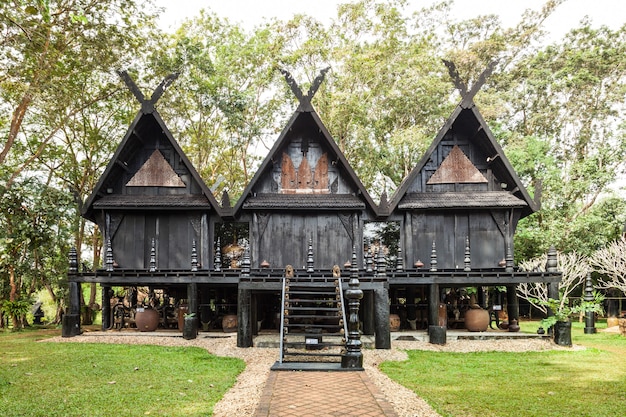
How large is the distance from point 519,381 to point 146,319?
10937 mm

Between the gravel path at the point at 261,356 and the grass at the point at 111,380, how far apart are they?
28 centimetres

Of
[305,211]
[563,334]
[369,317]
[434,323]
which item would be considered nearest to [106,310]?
[305,211]

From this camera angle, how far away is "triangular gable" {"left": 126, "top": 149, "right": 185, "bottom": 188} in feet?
56.1

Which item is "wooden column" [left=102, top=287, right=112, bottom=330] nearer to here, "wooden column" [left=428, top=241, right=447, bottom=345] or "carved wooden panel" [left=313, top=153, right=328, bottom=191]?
"carved wooden panel" [left=313, top=153, right=328, bottom=191]

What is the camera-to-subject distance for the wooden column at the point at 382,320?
12.9m

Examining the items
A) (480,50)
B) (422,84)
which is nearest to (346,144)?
(422,84)

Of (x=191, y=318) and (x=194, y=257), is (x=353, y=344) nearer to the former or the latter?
(x=191, y=318)

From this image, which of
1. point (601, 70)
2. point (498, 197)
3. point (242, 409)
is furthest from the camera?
point (601, 70)

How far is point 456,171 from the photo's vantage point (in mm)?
17078

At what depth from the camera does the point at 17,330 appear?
18641mm

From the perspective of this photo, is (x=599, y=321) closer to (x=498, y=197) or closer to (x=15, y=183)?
(x=498, y=197)

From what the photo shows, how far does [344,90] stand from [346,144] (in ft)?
10.4

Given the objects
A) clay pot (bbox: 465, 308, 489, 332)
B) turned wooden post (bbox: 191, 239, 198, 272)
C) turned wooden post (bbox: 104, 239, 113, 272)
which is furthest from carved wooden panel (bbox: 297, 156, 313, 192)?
clay pot (bbox: 465, 308, 489, 332)

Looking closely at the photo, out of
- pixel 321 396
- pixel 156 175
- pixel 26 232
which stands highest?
pixel 156 175
